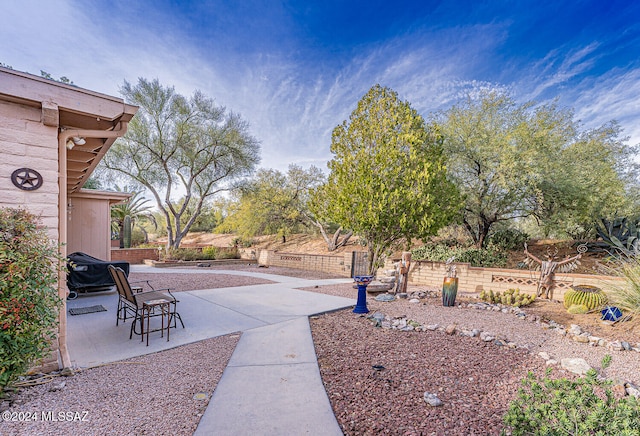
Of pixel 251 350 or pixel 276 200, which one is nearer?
pixel 251 350

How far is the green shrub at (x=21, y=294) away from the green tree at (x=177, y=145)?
15.1m

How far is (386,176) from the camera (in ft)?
31.4

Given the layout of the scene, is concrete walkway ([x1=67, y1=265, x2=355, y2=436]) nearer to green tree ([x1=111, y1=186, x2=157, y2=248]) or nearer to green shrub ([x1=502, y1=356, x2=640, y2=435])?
green shrub ([x1=502, y1=356, x2=640, y2=435])

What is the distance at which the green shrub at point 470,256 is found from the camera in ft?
32.1

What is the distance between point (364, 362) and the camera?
330 cm

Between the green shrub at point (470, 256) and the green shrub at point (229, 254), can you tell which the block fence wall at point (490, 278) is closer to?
the green shrub at point (470, 256)

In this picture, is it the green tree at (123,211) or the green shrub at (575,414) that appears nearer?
the green shrub at (575,414)

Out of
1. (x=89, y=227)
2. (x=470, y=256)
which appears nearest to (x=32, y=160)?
(x=89, y=227)

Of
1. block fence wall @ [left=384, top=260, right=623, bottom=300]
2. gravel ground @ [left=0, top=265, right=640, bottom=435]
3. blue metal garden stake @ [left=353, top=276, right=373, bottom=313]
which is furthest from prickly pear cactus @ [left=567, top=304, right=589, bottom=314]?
blue metal garden stake @ [left=353, top=276, right=373, bottom=313]

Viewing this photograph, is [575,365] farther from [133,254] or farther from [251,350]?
[133,254]

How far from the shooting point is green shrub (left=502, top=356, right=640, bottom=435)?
1500mm

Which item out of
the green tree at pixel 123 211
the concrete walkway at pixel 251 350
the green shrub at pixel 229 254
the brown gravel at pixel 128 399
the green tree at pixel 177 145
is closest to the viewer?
the brown gravel at pixel 128 399

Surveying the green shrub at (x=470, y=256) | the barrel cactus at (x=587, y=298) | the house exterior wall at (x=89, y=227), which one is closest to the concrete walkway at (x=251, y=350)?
the house exterior wall at (x=89, y=227)

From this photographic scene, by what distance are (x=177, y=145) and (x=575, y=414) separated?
18.3 m
